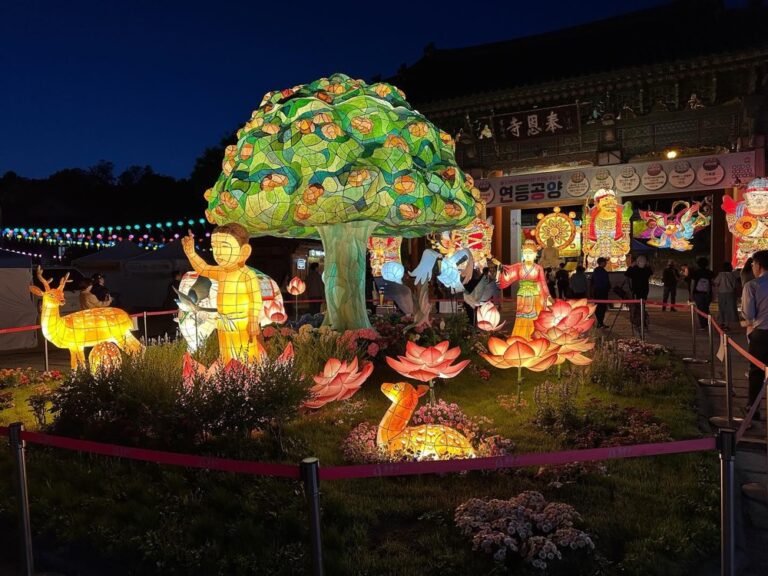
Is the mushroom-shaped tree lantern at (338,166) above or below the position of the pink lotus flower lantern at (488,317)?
above

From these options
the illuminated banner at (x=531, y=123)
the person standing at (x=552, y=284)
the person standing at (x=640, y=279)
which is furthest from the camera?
the illuminated banner at (x=531, y=123)

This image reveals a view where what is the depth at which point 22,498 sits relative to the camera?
350cm

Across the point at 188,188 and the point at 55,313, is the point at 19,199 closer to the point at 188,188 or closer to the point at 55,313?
the point at 188,188

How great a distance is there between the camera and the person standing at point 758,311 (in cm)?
589

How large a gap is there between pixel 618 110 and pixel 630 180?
2.02m

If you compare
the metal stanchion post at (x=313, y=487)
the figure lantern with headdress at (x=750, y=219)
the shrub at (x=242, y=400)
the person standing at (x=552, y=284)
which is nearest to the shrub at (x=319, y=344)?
the shrub at (x=242, y=400)

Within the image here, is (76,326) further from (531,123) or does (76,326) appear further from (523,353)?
(531,123)

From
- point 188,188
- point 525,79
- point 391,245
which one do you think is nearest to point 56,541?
point 391,245

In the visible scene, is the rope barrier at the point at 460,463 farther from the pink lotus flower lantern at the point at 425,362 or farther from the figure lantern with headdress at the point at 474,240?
the figure lantern with headdress at the point at 474,240

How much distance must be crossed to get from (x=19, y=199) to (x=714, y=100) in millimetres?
42423

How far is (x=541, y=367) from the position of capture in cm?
607

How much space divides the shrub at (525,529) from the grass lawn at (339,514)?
61mm

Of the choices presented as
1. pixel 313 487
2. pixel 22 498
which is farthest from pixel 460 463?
pixel 22 498

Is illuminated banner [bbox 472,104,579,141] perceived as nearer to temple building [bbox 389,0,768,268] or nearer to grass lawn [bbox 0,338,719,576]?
temple building [bbox 389,0,768,268]
